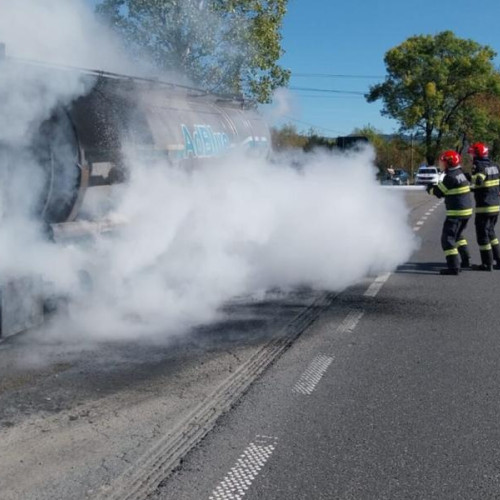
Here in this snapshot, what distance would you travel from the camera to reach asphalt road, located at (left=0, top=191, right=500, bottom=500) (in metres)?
3.26

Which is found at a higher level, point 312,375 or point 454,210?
point 454,210

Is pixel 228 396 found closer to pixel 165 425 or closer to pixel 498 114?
pixel 165 425

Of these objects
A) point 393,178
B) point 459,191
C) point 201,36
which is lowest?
point 393,178

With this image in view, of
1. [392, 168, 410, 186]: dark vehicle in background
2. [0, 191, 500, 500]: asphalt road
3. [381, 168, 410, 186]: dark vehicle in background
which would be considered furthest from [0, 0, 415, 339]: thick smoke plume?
[392, 168, 410, 186]: dark vehicle in background

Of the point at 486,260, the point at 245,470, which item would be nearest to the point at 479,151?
the point at 486,260

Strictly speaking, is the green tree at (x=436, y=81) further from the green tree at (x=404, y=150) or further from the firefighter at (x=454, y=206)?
the firefighter at (x=454, y=206)

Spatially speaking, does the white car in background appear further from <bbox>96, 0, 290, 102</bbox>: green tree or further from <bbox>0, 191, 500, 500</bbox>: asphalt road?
<bbox>0, 191, 500, 500</bbox>: asphalt road

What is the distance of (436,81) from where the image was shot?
55000 mm

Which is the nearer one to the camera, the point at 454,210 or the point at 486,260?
the point at 454,210

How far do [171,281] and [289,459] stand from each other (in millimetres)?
4414

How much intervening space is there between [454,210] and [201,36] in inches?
190

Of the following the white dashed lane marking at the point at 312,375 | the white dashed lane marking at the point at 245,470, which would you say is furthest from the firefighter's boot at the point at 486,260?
the white dashed lane marking at the point at 245,470

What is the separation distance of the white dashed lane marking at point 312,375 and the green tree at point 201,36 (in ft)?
17.3

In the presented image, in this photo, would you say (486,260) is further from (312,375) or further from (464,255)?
(312,375)
